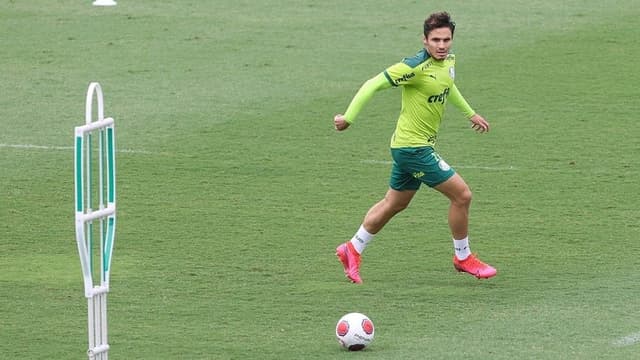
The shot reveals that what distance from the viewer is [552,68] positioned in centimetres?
1889

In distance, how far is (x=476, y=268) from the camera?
11070 mm

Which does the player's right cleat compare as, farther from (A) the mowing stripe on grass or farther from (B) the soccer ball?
(A) the mowing stripe on grass

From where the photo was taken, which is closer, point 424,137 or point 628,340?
point 628,340

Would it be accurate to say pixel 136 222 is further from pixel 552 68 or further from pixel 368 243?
pixel 552 68

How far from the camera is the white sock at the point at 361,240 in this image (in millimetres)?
11180

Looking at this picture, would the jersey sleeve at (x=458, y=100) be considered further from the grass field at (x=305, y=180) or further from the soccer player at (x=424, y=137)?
the grass field at (x=305, y=180)

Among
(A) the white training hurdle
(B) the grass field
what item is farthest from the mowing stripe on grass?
(A) the white training hurdle

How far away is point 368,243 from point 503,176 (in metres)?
3.19

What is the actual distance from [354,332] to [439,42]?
2431 mm

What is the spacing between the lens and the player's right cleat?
11.1 m

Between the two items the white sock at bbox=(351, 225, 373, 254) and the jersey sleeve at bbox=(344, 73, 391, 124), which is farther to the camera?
the white sock at bbox=(351, 225, 373, 254)

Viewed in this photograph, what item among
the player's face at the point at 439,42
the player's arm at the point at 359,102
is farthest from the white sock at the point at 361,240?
the player's face at the point at 439,42

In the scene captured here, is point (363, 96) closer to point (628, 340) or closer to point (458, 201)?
point (458, 201)

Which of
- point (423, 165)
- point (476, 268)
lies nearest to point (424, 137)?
point (423, 165)
